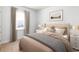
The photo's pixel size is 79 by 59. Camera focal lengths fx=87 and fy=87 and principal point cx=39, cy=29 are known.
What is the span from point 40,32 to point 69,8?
0.61 metres

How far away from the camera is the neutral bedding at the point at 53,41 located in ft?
4.38

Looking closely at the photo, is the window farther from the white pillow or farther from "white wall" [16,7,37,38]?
the white pillow

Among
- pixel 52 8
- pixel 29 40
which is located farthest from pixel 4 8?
pixel 52 8

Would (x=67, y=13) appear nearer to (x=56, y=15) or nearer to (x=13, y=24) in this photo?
(x=56, y=15)

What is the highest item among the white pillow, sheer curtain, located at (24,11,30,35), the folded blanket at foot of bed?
sheer curtain, located at (24,11,30,35)

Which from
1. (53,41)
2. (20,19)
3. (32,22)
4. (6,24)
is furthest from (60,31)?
(6,24)

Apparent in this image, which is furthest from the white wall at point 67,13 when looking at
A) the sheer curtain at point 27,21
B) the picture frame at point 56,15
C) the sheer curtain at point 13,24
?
the sheer curtain at point 13,24

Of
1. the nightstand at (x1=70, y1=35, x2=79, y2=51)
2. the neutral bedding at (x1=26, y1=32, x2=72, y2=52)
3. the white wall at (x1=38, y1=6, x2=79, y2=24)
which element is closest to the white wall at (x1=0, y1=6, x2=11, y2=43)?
the neutral bedding at (x1=26, y1=32, x2=72, y2=52)

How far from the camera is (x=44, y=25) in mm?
1498

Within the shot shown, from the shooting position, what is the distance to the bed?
1342mm

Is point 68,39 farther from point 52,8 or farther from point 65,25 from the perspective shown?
point 52,8

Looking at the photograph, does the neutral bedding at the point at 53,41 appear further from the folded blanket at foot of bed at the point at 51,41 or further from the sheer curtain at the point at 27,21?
the sheer curtain at the point at 27,21

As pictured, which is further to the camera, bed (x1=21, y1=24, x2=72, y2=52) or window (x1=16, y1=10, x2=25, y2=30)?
window (x1=16, y1=10, x2=25, y2=30)

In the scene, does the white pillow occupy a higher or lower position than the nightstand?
higher
